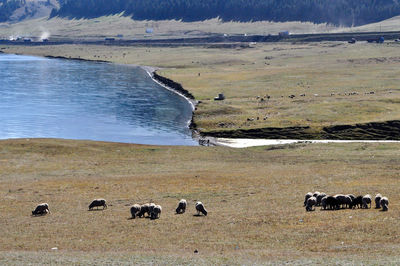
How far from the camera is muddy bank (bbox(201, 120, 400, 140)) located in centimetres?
8931

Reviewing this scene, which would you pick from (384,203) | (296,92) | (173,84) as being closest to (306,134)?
(296,92)

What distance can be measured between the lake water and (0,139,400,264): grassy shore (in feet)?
60.2

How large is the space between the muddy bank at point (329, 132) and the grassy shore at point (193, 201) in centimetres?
1291

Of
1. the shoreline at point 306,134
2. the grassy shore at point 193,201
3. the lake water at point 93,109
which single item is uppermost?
the grassy shore at point 193,201

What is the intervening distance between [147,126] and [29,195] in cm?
5545

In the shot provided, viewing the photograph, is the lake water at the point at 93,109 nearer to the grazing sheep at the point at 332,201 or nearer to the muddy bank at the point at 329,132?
the muddy bank at the point at 329,132

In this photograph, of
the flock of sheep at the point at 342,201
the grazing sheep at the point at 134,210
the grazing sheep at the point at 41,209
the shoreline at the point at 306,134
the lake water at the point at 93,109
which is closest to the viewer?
the grazing sheep at the point at 134,210

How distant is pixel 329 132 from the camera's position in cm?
9119

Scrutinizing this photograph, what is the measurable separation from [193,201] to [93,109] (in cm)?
7855

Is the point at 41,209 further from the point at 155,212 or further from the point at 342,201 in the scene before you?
the point at 342,201

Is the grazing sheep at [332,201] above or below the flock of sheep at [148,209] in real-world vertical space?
above

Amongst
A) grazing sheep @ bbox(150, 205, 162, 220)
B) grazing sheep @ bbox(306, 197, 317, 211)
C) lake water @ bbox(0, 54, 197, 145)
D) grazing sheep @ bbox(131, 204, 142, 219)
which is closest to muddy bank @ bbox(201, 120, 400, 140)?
lake water @ bbox(0, 54, 197, 145)

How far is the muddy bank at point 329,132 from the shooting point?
89.3 meters

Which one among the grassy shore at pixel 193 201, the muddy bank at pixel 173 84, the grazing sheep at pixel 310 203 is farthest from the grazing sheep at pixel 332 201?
the muddy bank at pixel 173 84
